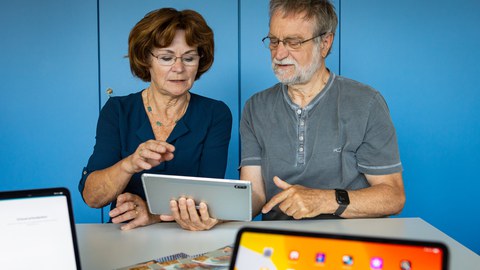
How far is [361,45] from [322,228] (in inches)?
69.3

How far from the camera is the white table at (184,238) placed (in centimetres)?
125

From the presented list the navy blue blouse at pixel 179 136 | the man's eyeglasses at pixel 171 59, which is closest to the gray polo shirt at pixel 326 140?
the navy blue blouse at pixel 179 136

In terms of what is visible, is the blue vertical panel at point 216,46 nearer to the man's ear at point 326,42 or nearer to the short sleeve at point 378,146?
the man's ear at point 326,42

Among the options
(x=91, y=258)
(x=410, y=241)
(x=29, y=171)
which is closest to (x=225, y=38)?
(x=29, y=171)

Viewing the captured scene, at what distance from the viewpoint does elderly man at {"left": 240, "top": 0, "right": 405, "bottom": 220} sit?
5.88 ft

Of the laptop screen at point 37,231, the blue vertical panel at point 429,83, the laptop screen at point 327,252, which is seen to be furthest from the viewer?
the blue vertical panel at point 429,83

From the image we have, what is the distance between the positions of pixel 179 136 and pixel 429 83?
69.1 inches

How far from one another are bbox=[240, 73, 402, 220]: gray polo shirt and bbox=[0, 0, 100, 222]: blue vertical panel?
59.4 inches

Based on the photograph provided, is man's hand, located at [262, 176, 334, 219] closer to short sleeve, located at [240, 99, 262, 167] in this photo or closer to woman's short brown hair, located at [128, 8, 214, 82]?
short sleeve, located at [240, 99, 262, 167]

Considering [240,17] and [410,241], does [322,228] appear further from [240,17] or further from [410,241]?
[240,17]

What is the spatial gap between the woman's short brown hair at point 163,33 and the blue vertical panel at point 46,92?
1.26m

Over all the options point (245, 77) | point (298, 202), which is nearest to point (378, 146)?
point (298, 202)

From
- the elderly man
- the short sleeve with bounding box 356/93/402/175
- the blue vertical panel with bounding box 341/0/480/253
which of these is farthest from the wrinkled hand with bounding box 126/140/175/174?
the blue vertical panel with bounding box 341/0/480/253

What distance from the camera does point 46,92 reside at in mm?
3080
